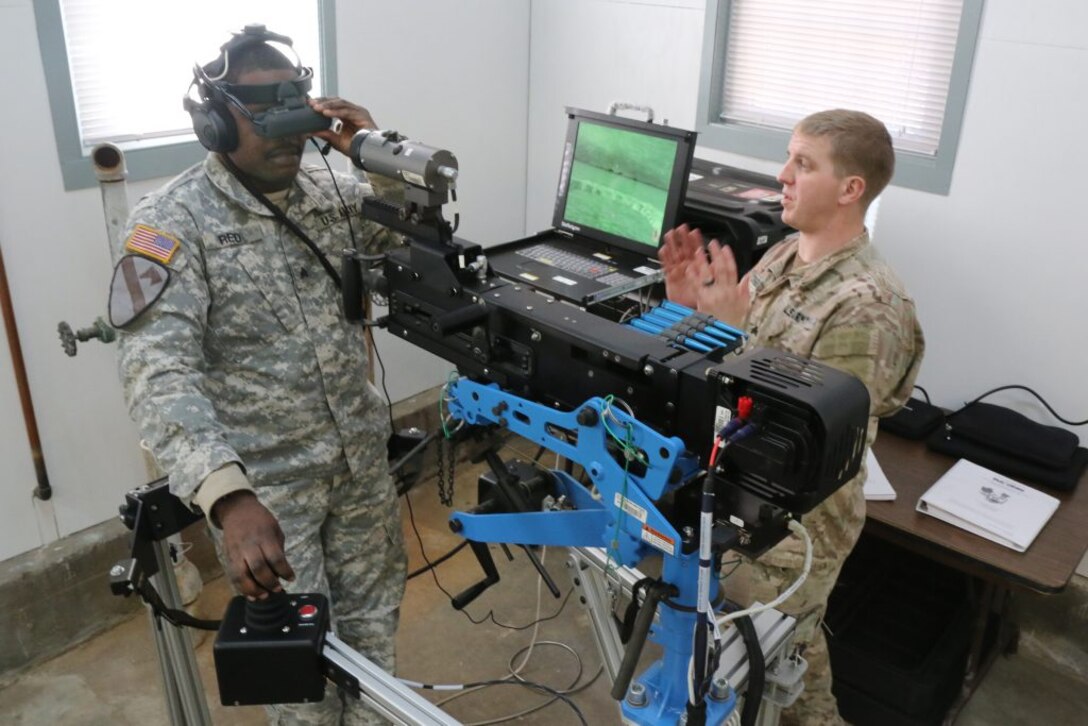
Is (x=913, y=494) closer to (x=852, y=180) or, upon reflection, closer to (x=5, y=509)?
(x=852, y=180)

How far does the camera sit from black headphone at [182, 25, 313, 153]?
1.70 metres

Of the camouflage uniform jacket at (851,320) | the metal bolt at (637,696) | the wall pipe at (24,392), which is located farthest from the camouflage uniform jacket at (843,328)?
the wall pipe at (24,392)

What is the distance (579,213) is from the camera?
276cm

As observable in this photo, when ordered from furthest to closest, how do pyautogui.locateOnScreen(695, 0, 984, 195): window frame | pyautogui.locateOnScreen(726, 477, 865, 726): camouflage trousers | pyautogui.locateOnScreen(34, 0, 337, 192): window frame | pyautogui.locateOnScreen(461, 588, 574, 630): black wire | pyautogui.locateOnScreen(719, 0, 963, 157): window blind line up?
pyautogui.locateOnScreen(461, 588, 574, 630): black wire
pyautogui.locateOnScreen(719, 0, 963, 157): window blind
pyautogui.locateOnScreen(695, 0, 984, 195): window frame
pyautogui.locateOnScreen(34, 0, 337, 192): window frame
pyautogui.locateOnScreen(726, 477, 865, 726): camouflage trousers

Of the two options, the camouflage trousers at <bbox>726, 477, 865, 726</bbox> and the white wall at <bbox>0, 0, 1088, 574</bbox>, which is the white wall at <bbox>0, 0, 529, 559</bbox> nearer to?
the white wall at <bbox>0, 0, 1088, 574</bbox>

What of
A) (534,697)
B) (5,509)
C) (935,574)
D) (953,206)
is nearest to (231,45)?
(5,509)

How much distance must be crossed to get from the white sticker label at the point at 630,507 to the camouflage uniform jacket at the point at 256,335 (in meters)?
0.65

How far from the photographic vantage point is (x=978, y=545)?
2385mm

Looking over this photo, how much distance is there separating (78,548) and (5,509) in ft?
0.77

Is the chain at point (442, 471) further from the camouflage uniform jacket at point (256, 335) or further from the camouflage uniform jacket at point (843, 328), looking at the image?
the camouflage uniform jacket at point (843, 328)

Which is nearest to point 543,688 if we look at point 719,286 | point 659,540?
point 719,286

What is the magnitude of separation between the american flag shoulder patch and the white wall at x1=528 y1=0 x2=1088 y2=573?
213 cm

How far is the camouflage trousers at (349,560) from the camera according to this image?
196 cm

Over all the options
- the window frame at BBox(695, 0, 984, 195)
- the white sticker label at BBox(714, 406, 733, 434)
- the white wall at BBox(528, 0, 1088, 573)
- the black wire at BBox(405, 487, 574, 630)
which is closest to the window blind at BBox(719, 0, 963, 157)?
the window frame at BBox(695, 0, 984, 195)
